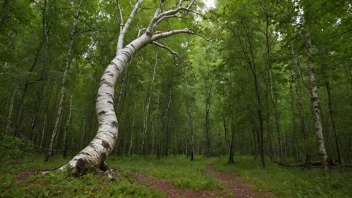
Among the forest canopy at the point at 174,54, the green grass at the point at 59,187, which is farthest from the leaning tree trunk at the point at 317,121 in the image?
the green grass at the point at 59,187

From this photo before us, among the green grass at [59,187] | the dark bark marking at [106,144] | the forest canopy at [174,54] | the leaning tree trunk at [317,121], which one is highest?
the forest canopy at [174,54]

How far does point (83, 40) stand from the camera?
13141 mm

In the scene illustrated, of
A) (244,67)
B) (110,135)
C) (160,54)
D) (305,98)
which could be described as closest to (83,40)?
(160,54)

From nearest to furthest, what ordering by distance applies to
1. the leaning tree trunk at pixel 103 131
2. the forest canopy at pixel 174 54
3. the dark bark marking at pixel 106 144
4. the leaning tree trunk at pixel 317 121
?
the leaning tree trunk at pixel 103 131, the dark bark marking at pixel 106 144, the forest canopy at pixel 174 54, the leaning tree trunk at pixel 317 121

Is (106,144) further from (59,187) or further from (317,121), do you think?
(317,121)

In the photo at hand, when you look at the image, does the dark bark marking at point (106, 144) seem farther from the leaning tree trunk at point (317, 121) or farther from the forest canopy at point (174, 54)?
the leaning tree trunk at point (317, 121)

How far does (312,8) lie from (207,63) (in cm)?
1774

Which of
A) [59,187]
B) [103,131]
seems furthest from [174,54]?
[59,187]

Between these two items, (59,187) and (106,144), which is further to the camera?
(106,144)

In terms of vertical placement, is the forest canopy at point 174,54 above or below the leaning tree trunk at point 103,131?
above

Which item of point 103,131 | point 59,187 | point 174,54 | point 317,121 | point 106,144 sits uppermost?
point 174,54

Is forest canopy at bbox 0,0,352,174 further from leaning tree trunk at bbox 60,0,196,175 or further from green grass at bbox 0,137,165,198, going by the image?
green grass at bbox 0,137,165,198

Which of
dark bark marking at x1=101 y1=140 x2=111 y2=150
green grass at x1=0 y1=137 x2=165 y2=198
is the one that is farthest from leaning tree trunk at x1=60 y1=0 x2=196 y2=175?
green grass at x1=0 y1=137 x2=165 y2=198

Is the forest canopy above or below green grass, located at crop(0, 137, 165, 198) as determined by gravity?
above
